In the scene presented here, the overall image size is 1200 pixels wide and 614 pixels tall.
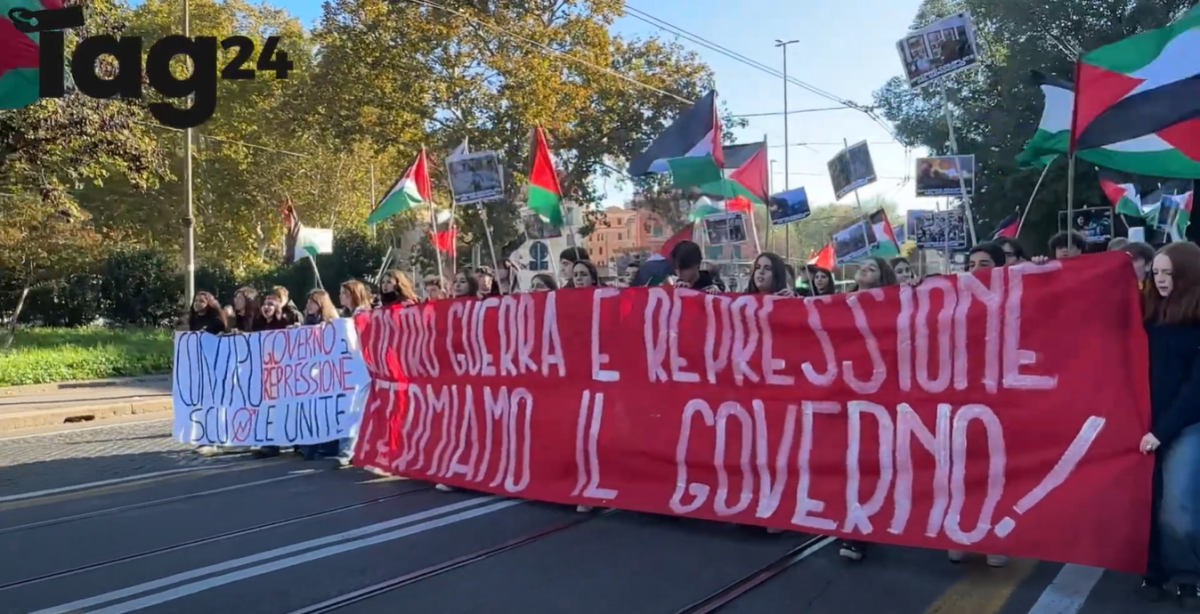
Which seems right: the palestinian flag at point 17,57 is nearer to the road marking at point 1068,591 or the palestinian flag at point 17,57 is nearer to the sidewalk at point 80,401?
the sidewalk at point 80,401

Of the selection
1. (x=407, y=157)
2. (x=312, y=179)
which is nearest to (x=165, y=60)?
(x=407, y=157)

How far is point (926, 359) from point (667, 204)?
27444 millimetres

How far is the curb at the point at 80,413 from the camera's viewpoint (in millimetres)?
13469

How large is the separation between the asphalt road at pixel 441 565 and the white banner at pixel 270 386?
1490 millimetres

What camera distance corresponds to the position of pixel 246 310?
35.1 ft

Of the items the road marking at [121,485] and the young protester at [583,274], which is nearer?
the road marking at [121,485]

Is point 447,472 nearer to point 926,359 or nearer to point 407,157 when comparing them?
point 926,359

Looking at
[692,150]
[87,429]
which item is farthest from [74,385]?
[692,150]

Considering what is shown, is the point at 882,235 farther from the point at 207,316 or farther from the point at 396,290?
the point at 207,316

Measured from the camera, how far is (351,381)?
30.4ft

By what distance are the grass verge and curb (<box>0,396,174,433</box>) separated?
147 inches

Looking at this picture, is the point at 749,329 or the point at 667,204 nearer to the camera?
the point at 749,329

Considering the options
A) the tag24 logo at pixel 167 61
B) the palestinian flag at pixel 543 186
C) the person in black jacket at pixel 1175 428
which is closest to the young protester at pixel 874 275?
the person in black jacket at pixel 1175 428

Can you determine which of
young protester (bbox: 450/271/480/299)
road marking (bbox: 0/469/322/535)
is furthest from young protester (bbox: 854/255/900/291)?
road marking (bbox: 0/469/322/535)
